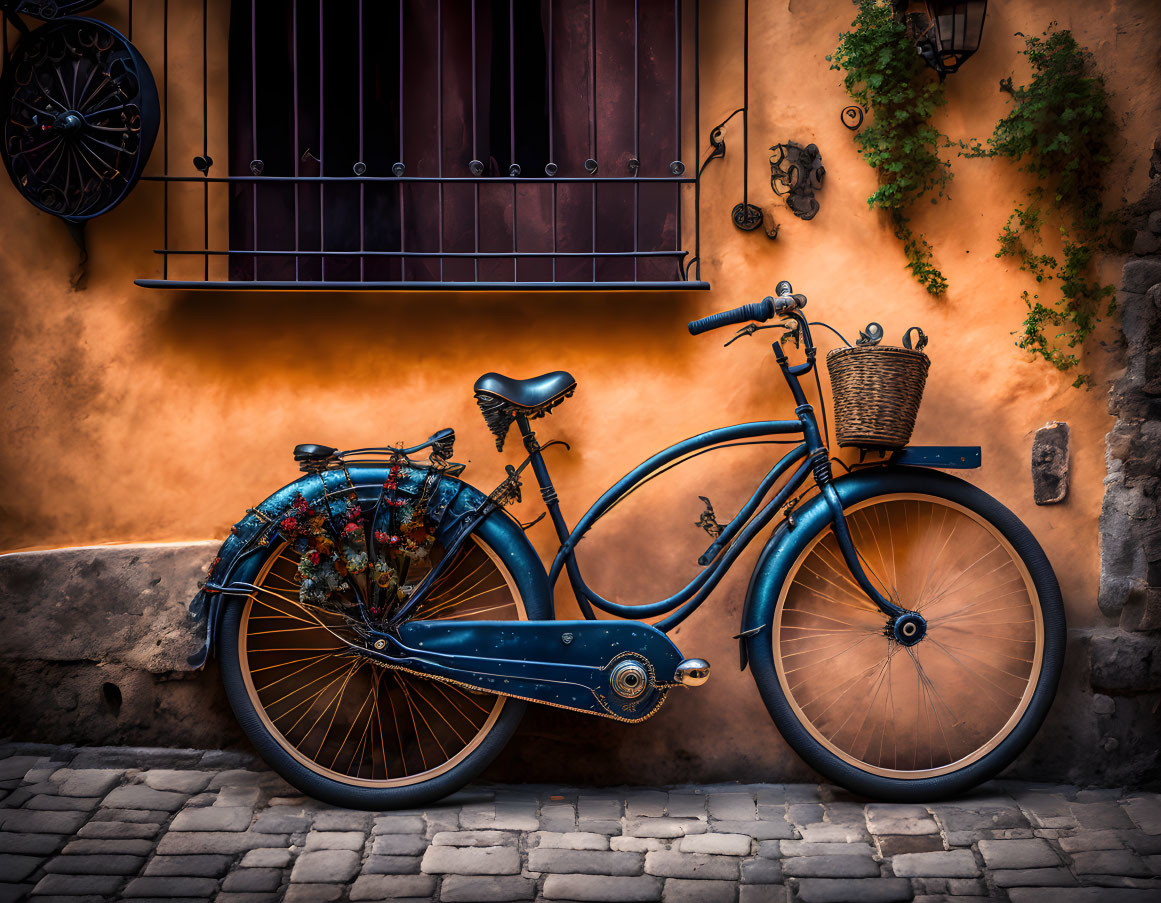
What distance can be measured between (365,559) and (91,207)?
1.73 meters

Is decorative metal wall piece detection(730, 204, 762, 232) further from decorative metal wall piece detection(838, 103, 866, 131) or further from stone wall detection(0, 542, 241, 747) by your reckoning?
stone wall detection(0, 542, 241, 747)

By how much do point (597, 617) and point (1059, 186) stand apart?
2.41 meters

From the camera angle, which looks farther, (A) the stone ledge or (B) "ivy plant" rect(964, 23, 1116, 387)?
(A) the stone ledge

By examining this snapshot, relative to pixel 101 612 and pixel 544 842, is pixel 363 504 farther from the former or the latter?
pixel 544 842

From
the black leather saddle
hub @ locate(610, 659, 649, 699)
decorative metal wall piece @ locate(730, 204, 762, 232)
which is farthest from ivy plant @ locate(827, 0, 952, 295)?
hub @ locate(610, 659, 649, 699)

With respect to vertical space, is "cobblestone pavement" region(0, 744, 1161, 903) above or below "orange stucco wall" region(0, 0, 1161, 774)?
below

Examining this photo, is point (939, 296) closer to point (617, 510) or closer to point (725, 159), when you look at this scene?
point (725, 159)

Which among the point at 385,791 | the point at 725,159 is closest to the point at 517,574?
the point at 385,791

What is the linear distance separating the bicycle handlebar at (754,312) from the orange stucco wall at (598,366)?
0.25m

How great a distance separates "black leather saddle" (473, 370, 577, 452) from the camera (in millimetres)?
3025

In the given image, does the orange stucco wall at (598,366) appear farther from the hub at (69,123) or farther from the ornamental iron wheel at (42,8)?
the hub at (69,123)

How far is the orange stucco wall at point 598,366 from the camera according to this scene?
3332 millimetres

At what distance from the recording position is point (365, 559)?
3.00 metres

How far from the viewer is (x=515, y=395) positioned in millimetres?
3035
